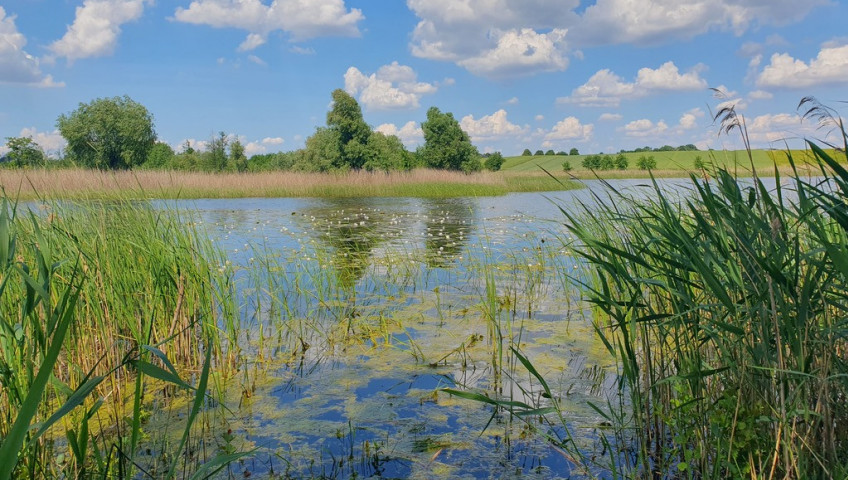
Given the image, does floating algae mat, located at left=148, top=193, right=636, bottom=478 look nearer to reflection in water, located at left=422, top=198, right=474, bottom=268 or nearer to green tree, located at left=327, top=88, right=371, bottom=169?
reflection in water, located at left=422, top=198, right=474, bottom=268

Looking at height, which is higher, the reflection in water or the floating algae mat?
the reflection in water

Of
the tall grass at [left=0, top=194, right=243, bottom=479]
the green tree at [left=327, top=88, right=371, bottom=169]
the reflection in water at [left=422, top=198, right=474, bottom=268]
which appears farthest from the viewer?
the green tree at [left=327, top=88, right=371, bottom=169]

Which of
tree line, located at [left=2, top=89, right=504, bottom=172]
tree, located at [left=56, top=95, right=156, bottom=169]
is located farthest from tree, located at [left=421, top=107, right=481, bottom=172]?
tree, located at [left=56, top=95, right=156, bottom=169]

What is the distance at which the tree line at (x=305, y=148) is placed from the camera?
107 ft

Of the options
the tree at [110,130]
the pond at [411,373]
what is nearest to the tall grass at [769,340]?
the pond at [411,373]

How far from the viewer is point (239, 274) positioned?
695cm

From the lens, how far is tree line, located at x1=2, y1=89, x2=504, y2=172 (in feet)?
107

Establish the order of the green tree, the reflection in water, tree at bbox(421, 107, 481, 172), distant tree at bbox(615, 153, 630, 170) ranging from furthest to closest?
distant tree at bbox(615, 153, 630, 170) → tree at bbox(421, 107, 481, 172) → the green tree → the reflection in water

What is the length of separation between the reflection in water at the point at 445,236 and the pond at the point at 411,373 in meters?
0.84

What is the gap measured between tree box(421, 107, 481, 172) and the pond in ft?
92.9

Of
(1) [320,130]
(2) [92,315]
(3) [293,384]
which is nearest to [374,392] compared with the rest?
(3) [293,384]

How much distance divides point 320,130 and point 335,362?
39.1 m

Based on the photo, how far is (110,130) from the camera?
42781 millimetres

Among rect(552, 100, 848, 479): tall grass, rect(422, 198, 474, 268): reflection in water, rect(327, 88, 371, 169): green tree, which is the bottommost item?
rect(422, 198, 474, 268): reflection in water
